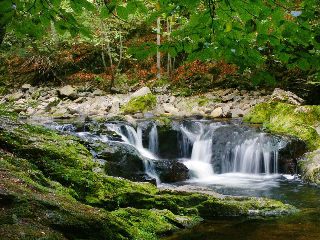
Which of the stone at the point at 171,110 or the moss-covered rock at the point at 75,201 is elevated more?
the stone at the point at 171,110

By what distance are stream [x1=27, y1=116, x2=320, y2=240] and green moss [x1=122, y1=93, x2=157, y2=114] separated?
12.6 ft

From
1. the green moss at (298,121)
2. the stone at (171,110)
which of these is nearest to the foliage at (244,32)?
the green moss at (298,121)

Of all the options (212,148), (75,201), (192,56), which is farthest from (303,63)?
(212,148)

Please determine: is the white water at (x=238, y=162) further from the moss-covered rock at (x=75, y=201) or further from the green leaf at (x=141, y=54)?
the green leaf at (x=141, y=54)

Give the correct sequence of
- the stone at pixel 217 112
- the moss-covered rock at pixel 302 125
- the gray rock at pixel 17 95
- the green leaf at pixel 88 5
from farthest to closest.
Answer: the gray rock at pixel 17 95 → the stone at pixel 217 112 → the moss-covered rock at pixel 302 125 → the green leaf at pixel 88 5

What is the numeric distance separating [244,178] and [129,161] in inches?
152

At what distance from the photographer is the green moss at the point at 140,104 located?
47.7 ft

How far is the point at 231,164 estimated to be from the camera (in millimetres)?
9328

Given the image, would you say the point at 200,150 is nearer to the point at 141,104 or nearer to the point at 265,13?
the point at 141,104

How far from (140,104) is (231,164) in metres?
6.90

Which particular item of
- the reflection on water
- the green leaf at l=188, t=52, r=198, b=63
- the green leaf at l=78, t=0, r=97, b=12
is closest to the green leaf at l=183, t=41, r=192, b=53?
the green leaf at l=188, t=52, r=198, b=63

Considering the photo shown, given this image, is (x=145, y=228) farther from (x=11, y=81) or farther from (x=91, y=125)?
(x=11, y=81)

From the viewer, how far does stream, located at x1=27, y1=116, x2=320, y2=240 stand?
3.69 meters

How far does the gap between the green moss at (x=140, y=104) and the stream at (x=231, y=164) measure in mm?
3831
